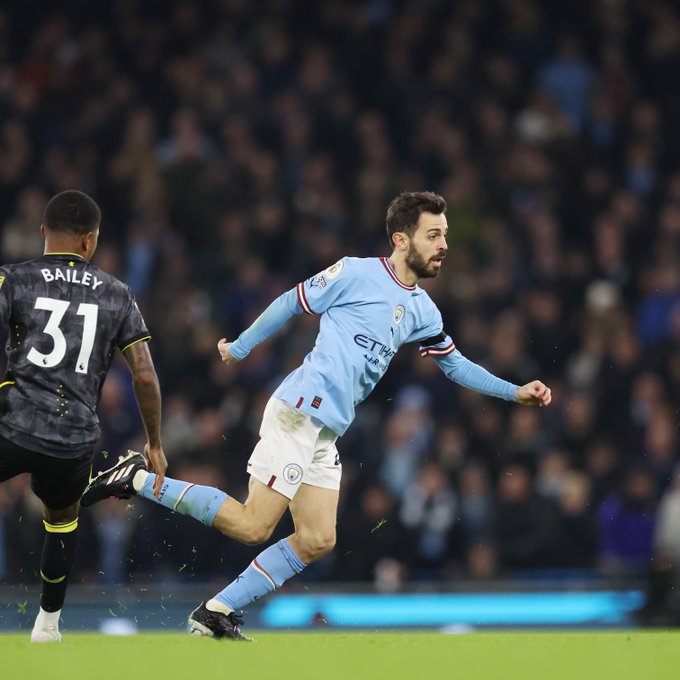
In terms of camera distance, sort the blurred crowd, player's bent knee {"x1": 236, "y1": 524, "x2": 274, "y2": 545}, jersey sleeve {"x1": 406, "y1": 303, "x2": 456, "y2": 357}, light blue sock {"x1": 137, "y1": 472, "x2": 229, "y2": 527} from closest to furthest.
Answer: player's bent knee {"x1": 236, "y1": 524, "x2": 274, "y2": 545}
light blue sock {"x1": 137, "y1": 472, "x2": 229, "y2": 527}
jersey sleeve {"x1": 406, "y1": 303, "x2": 456, "y2": 357}
the blurred crowd

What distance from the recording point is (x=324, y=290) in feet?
21.4

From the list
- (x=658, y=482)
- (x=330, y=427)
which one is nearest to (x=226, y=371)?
(x=658, y=482)

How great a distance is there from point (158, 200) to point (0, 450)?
733 centimetres

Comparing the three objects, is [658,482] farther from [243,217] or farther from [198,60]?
[198,60]

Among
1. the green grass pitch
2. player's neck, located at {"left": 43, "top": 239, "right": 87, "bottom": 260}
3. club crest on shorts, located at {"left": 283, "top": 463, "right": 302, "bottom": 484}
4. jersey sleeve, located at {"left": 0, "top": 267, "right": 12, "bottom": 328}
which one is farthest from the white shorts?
jersey sleeve, located at {"left": 0, "top": 267, "right": 12, "bottom": 328}

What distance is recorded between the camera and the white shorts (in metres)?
6.36

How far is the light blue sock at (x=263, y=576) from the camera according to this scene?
21.1 ft

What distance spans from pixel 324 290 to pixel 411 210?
56cm

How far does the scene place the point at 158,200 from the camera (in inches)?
508

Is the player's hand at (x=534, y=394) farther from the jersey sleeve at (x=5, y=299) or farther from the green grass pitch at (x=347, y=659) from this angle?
the jersey sleeve at (x=5, y=299)

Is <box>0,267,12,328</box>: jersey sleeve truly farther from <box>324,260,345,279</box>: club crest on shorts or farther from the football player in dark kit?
<box>324,260,345,279</box>: club crest on shorts

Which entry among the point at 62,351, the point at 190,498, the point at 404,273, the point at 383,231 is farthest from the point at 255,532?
the point at 383,231

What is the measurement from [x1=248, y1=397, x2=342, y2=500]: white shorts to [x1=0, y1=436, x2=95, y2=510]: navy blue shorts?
2.63 feet

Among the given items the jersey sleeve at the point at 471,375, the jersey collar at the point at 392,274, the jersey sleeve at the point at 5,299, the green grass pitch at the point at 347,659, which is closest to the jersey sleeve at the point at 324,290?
the jersey collar at the point at 392,274
